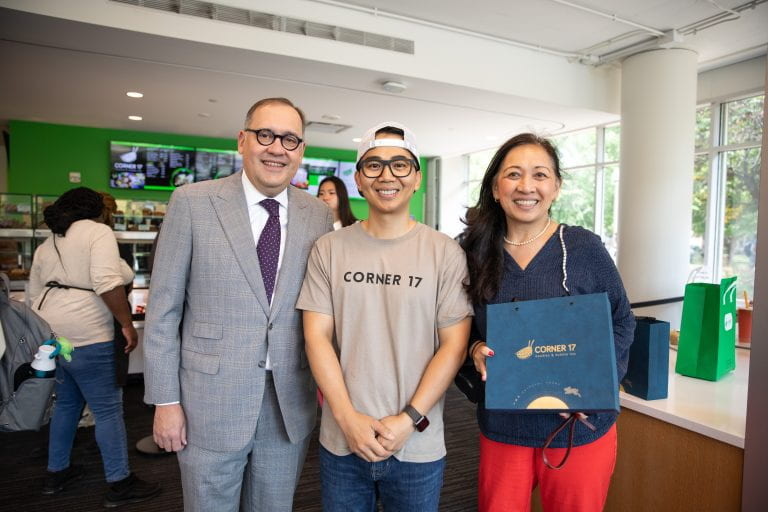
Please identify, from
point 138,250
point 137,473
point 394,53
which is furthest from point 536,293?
point 138,250

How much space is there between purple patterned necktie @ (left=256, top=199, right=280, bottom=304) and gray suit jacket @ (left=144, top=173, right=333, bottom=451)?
0.12 feet

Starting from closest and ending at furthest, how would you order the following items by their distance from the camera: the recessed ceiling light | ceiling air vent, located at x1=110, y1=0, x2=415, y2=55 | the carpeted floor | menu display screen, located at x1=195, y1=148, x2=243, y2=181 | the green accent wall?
the carpeted floor
ceiling air vent, located at x1=110, y1=0, x2=415, y2=55
the recessed ceiling light
the green accent wall
menu display screen, located at x1=195, y1=148, x2=243, y2=181

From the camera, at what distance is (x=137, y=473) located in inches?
119

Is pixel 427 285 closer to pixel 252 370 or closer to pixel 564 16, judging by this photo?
pixel 252 370

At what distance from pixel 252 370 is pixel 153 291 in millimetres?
380

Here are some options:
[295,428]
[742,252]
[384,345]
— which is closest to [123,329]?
[295,428]

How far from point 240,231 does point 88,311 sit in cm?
161

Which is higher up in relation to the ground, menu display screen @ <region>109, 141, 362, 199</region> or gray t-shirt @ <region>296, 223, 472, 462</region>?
menu display screen @ <region>109, 141, 362, 199</region>

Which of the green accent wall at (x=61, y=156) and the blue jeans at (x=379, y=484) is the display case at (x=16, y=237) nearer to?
the blue jeans at (x=379, y=484)

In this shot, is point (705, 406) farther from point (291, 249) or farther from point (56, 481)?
point (56, 481)

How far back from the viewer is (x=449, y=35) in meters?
5.36

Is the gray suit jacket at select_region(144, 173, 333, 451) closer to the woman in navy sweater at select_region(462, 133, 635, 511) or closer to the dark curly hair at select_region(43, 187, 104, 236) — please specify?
the woman in navy sweater at select_region(462, 133, 635, 511)

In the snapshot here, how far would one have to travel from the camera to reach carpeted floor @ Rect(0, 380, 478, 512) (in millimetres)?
2700

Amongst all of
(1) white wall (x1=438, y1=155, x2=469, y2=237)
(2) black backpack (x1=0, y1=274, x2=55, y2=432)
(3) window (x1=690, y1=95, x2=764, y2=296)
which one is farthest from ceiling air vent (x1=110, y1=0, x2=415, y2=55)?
(1) white wall (x1=438, y1=155, x2=469, y2=237)
